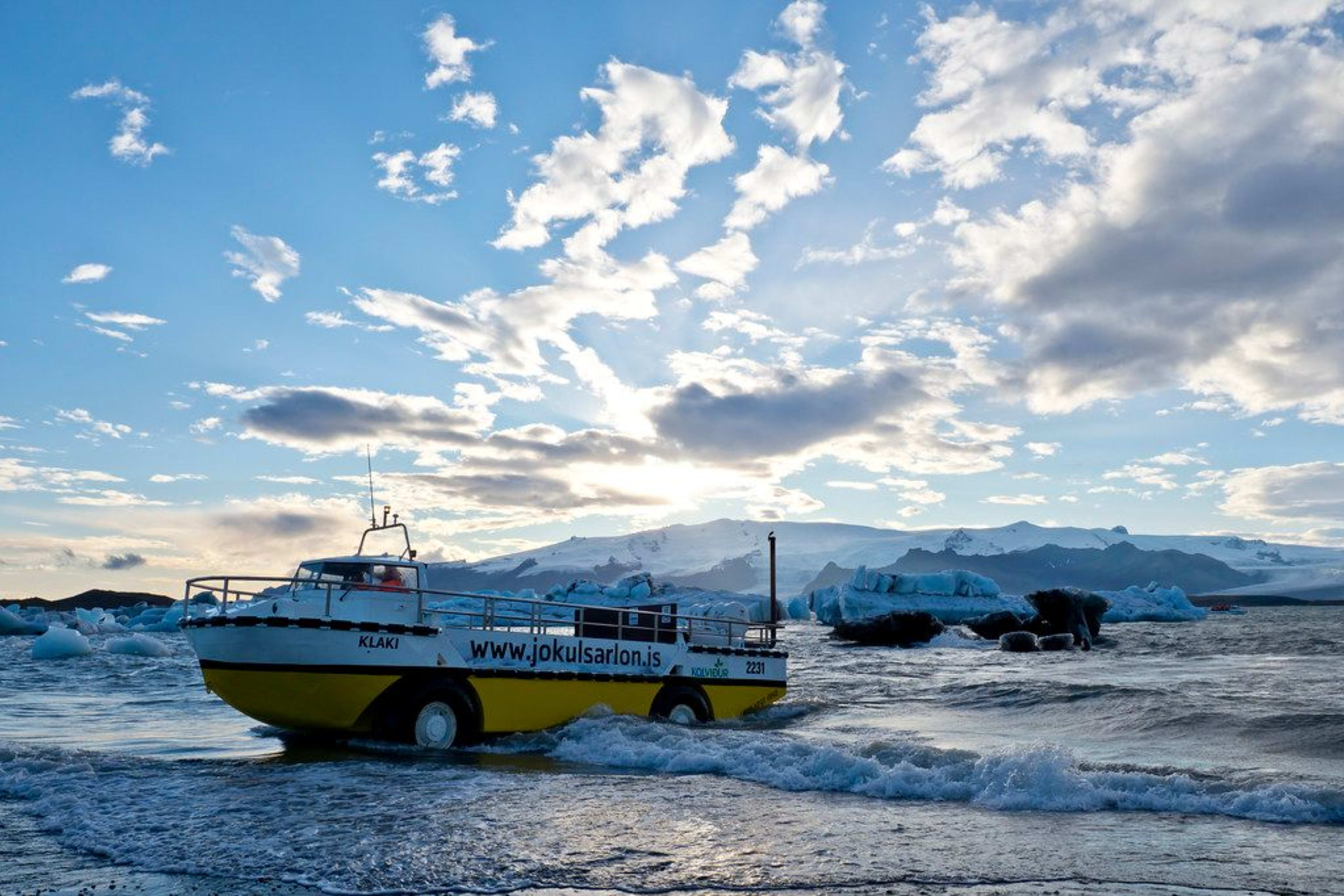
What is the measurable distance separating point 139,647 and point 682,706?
27.5 meters

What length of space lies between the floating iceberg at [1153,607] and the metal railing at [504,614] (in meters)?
80.6

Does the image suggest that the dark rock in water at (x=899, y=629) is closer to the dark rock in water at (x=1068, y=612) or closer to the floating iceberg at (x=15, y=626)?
the dark rock in water at (x=1068, y=612)

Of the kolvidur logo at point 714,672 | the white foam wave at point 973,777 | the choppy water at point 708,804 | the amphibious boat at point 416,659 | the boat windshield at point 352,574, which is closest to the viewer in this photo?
the choppy water at point 708,804

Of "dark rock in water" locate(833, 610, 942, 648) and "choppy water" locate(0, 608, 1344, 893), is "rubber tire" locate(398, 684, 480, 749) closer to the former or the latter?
"choppy water" locate(0, 608, 1344, 893)

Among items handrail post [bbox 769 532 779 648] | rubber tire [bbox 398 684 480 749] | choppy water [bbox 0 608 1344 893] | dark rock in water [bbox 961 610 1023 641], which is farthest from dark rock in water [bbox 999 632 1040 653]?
rubber tire [bbox 398 684 480 749]

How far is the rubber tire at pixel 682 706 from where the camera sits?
593 inches

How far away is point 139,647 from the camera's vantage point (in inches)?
1366

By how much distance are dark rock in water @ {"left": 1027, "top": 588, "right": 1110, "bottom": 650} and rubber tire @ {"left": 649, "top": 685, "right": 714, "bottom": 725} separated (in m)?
39.0

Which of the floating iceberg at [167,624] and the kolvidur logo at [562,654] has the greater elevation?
the kolvidur logo at [562,654]

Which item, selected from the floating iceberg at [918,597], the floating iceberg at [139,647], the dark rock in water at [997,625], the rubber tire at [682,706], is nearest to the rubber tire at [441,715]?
the rubber tire at [682,706]

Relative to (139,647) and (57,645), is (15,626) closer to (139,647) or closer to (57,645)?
(139,647)

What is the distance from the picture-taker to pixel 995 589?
7644 cm

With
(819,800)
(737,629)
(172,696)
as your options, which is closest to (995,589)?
(737,629)

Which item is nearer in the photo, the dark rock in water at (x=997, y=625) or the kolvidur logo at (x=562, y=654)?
the kolvidur logo at (x=562, y=654)
